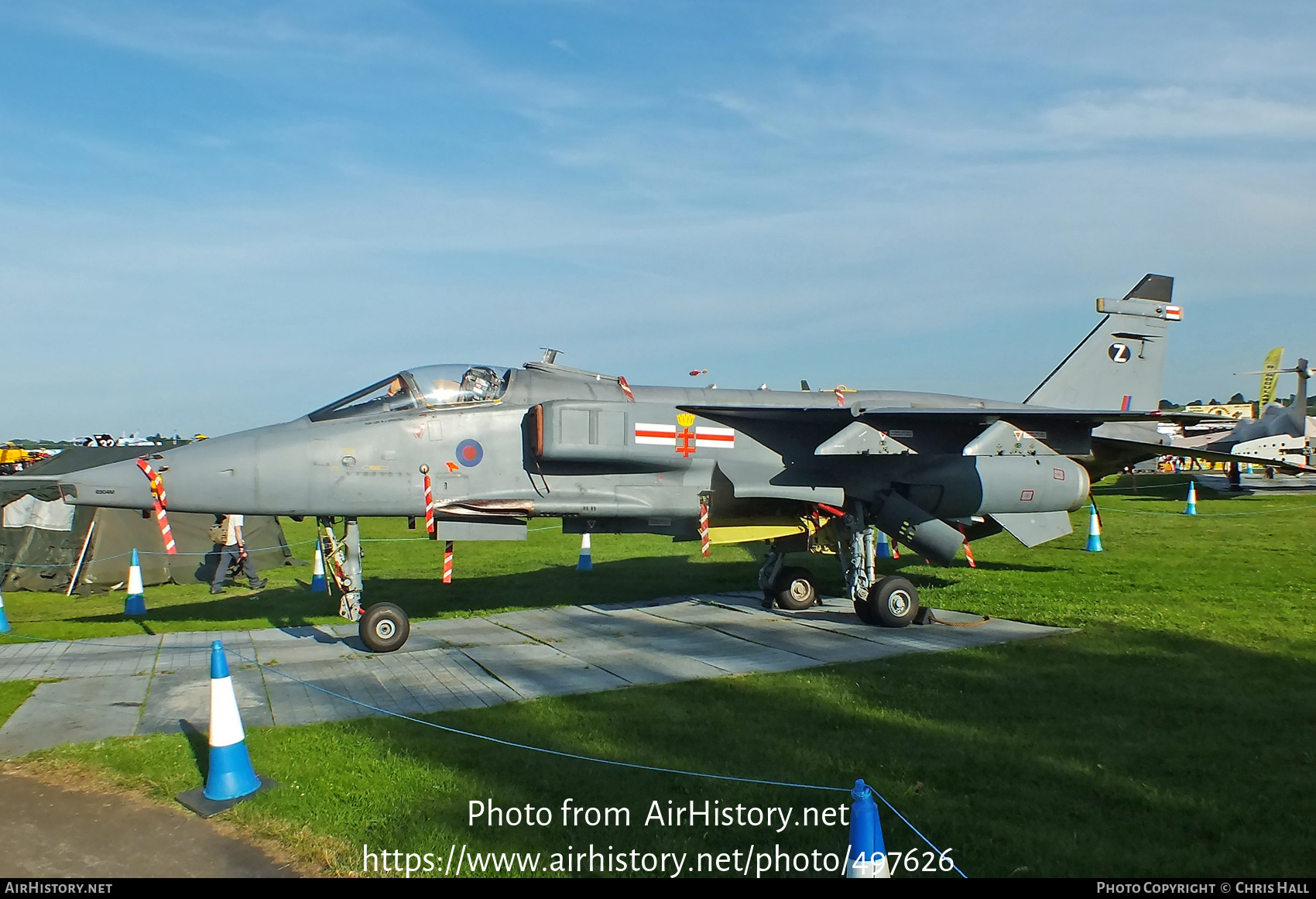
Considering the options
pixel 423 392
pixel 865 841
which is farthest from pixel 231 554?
pixel 865 841

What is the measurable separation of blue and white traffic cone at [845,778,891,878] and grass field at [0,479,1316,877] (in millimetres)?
1483

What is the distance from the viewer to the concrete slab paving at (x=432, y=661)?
745 centimetres

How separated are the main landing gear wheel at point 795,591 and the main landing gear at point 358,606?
530 centimetres

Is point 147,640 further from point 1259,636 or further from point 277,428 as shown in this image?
point 1259,636

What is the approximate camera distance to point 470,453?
33.4 ft

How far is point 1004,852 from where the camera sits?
14.8 feet

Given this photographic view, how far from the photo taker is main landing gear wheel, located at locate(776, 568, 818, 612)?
495 inches

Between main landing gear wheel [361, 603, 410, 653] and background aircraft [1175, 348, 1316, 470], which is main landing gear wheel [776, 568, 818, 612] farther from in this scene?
background aircraft [1175, 348, 1316, 470]

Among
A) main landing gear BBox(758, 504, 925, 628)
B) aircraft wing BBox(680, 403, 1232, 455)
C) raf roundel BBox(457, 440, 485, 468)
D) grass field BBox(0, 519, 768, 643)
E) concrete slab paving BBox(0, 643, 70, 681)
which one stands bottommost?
grass field BBox(0, 519, 768, 643)

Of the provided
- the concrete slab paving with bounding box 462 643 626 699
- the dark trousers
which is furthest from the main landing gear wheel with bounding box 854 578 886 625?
the dark trousers

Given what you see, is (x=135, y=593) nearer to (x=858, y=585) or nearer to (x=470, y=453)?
(x=470, y=453)

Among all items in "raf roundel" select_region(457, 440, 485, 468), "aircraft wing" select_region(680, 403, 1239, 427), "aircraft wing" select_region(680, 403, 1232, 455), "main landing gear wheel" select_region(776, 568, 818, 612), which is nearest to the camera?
"raf roundel" select_region(457, 440, 485, 468)

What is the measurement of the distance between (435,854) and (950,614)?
8.82m
